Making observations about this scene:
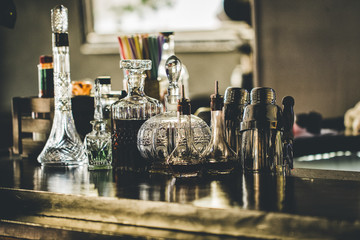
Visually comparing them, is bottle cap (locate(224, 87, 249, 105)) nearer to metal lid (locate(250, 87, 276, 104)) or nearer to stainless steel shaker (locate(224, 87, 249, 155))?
stainless steel shaker (locate(224, 87, 249, 155))

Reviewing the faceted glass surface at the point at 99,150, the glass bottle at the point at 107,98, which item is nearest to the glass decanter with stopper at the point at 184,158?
the faceted glass surface at the point at 99,150

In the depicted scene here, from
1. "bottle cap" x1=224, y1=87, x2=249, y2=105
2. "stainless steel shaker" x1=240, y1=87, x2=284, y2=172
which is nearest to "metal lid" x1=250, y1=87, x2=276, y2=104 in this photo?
"stainless steel shaker" x1=240, y1=87, x2=284, y2=172

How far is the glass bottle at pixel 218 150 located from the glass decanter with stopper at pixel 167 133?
0.22 feet

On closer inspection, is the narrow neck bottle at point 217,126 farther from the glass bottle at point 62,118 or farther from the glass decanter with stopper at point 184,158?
the glass bottle at point 62,118

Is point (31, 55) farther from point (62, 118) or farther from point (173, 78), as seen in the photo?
point (173, 78)

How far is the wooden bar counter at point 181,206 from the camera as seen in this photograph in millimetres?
722

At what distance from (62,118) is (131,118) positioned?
270 mm

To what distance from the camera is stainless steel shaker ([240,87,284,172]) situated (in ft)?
3.44

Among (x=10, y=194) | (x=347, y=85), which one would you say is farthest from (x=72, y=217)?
(x=347, y=85)

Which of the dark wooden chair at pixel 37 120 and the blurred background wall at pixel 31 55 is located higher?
the blurred background wall at pixel 31 55

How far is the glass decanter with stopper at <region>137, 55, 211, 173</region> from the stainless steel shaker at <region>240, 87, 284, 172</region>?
0.38 feet

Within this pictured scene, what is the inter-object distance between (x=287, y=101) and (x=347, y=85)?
2.66 m

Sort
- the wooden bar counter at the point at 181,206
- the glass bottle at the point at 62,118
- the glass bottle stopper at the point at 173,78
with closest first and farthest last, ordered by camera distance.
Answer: the wooden bar counter at the point at 181,206 < the glass bottle stopper at the point at 173,78 < the glass bottle at the point at 62,118

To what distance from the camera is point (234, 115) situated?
1.18 metres
